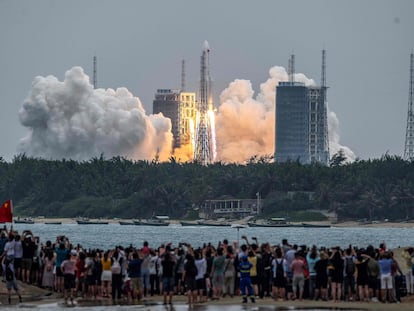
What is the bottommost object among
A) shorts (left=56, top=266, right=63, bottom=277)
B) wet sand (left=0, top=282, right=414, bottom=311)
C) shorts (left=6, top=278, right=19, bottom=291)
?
wet sand (left=0, top=282, right=414, bottom=311)

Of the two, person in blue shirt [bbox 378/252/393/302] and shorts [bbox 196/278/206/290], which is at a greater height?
person in blue shirt [bbox 378/252/393/302]

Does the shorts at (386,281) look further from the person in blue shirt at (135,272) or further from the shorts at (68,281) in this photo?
the shorts at (68,281)

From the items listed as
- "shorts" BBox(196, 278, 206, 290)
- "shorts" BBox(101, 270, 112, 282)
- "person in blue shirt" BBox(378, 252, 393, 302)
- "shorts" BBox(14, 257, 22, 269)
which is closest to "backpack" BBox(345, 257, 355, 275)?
"person in blue shirt" BBox(378, 252, 393, 302)

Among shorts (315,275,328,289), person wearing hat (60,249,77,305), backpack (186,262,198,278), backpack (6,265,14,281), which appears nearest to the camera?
backpack (186,262,198,278)

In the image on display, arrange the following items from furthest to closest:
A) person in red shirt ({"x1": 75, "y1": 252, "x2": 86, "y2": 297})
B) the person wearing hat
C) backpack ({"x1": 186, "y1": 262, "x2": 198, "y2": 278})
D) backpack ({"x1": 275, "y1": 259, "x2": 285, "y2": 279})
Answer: person in red shirt ({"x1": 75, "y1": 252, "x2": 86, "y2": 297})
the person wearing hat
backpack ({"x1": 275, "y1": 259, "x2": 285, "y2": 279})
backpack ({"x1": 186, "y1": 262, "x2": 198, "y2": 278})

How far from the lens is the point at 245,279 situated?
57719 millimetres

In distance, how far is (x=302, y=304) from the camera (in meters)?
57.2

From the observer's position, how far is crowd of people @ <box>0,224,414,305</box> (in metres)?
57.2

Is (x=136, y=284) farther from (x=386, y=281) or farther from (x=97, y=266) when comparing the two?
(x=386, y=281)

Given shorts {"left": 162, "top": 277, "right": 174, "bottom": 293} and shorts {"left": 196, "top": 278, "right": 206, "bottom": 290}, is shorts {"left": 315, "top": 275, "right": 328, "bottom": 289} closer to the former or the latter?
shorts {"left": 196, "top": 278, "right": 206, "bottom": 290}

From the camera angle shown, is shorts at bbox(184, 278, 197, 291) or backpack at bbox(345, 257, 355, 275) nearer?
shorts at bbox(184, 278, 197, 291)

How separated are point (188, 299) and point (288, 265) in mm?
3832

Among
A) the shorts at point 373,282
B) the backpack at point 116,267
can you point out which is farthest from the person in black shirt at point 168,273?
the shorts at point 373,282

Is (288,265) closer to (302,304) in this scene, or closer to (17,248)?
(302,304)
